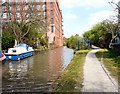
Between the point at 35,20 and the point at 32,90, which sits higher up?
the point at 35,20

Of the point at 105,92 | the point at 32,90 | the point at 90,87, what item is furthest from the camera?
the point at 32,90

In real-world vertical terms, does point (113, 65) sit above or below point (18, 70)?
above

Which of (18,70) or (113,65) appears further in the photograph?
(18,70)

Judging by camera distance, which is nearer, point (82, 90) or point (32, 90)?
point (82, 90)

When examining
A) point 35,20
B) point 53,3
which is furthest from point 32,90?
point 53,3

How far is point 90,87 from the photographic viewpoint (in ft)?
34.1

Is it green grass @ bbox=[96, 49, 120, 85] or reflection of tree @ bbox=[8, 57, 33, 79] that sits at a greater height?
green grass @ bbox=[96, 49, 120, 85]

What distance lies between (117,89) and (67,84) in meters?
2.35

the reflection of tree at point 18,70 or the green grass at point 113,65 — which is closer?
the green grass at point 113,65

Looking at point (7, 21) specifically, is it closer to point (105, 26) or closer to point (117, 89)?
point (105, 26)

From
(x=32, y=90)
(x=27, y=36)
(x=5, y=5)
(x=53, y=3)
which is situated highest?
(x=53, y=3)

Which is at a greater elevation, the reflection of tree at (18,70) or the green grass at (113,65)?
the green grass at (113,65)

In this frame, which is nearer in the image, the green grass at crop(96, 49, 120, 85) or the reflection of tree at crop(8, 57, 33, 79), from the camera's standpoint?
the green grass at crop(96, 49, 120, 85)

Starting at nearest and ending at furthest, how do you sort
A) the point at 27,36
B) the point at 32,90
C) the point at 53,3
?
the point at 32,90 < the point at 27,36 < the point at 53,3
